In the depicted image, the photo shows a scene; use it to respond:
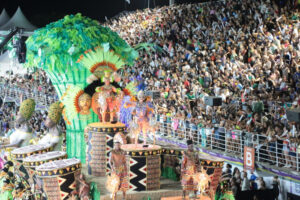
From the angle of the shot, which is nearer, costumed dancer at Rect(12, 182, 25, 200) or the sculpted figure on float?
costumed dancer at Rect(12, 182, 25, 200)

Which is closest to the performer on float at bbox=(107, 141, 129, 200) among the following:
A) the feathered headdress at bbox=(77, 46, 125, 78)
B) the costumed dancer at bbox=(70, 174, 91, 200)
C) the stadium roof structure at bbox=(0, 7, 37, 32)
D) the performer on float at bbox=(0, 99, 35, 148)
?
the costumed dancer at bbox=(70, 174, 91, 200)

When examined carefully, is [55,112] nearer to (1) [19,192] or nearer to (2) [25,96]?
(1) [19,192]

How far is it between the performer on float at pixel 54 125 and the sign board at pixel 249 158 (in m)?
4.40

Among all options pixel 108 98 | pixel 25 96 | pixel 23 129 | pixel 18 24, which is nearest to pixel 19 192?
pixel 23 129

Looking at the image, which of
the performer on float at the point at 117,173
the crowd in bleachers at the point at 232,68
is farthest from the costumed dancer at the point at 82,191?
the crowd in bleachers at the point at 232,68

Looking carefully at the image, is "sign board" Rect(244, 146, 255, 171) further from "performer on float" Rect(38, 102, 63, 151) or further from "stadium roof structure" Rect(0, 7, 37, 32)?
"stadium roof structure" Rect(0, 7, 37, 32)

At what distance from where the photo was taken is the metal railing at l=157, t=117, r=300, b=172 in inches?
353

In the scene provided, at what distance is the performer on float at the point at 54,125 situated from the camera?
9250 mm

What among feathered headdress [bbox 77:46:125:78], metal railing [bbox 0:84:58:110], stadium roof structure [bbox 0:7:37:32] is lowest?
metal railing [bbox 0:84:58:110]

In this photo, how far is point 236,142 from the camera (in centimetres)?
1035

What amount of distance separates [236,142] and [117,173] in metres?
4.39

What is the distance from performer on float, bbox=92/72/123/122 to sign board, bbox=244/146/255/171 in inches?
127

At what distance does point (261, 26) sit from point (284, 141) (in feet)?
17.6

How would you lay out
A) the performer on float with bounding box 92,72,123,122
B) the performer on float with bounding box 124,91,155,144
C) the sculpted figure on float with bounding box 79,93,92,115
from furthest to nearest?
the sculpted figure on float with bounding box 79,93,92,115 < the performer on float with bounding box 92,72,123,122 < the performer on float with bounding box 124,91,155,144
